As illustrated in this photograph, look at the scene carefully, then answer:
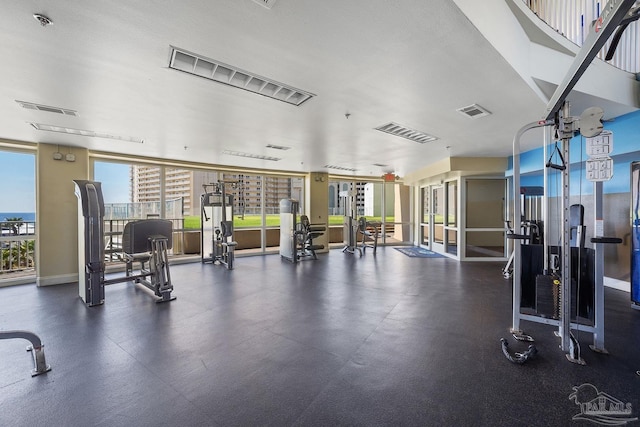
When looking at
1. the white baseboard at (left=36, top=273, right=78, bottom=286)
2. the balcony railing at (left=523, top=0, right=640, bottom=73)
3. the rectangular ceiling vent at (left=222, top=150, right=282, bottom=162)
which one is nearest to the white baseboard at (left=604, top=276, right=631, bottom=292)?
the balcony railing at (left=523, top=0, right=640, bottom=73)

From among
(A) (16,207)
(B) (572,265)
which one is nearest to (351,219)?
(B) (572,265)

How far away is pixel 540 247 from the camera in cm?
317

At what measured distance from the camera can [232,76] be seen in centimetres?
276

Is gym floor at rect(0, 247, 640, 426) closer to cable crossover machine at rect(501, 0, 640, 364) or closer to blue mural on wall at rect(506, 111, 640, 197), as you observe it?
cable crossover machine at rect(501, 0, 640, 364)

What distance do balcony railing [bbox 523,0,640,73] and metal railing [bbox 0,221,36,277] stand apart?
934 cm

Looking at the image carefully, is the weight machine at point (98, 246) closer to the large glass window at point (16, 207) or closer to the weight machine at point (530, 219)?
the large glass window at point (16, 207)

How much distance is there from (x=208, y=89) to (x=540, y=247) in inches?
162

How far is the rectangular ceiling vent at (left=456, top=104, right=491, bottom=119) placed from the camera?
11.6ft

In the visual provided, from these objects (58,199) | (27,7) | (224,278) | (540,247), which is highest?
(27,7)

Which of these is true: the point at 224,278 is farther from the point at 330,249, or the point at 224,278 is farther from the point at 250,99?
the point at 330,249

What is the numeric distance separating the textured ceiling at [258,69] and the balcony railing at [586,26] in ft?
4.55

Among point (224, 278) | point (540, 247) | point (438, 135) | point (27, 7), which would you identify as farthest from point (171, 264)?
point (540, 247)

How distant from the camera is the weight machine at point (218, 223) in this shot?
22.6ft

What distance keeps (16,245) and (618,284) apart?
11.4 meters
